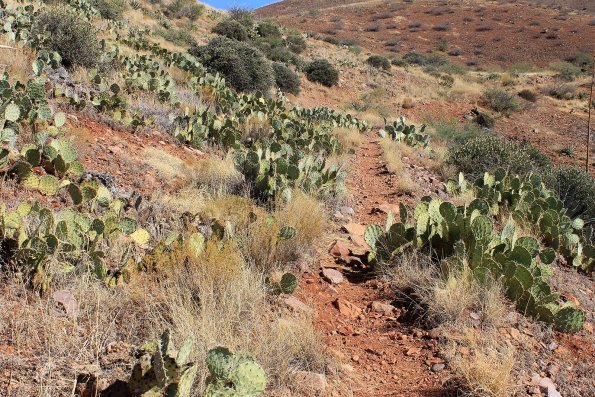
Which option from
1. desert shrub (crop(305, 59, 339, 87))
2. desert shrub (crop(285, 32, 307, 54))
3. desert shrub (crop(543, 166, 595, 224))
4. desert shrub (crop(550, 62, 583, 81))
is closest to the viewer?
desert shrub (crop(543, 166, 595, 224))

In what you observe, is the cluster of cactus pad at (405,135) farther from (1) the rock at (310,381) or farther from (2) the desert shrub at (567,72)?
(2) the desert shrub at (567,72)

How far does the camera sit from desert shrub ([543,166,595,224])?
745cm

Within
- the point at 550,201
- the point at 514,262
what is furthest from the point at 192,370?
the point at 550,201

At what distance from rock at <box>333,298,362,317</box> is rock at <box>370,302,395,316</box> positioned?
111 millimetres

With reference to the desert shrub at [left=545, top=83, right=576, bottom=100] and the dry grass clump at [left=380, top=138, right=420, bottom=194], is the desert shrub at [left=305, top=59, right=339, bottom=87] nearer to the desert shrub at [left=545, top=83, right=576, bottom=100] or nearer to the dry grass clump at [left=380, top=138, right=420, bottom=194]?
the dry grass clump at [left=380, top=138, right=420, bottom=194]

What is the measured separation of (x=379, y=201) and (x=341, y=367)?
3994 mm

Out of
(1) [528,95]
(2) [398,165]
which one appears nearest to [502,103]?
(1) [528,95]

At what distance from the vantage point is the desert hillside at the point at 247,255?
7.97ft

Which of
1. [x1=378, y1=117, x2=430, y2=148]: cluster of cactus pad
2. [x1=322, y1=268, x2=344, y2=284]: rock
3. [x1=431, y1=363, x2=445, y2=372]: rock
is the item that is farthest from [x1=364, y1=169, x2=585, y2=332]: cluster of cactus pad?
[x1=378, y1=117, x2=430, y2=148]: cluster of cactus pad

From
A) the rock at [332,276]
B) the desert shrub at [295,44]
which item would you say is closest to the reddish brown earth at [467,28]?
the desert shrub at [295,44]

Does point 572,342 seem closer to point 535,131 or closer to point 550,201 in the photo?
point 550,201

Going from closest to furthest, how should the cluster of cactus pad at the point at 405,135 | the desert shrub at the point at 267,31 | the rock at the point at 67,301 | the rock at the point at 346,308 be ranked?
1. the rock at the point at 67,301
2. the rock at the point at 346,308
3. the cluster of cactus pad at the point at 405,135
4. the desert shrub at the point at 267,31

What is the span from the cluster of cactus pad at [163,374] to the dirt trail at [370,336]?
101 centimetres

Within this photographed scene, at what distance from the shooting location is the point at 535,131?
1891cm
